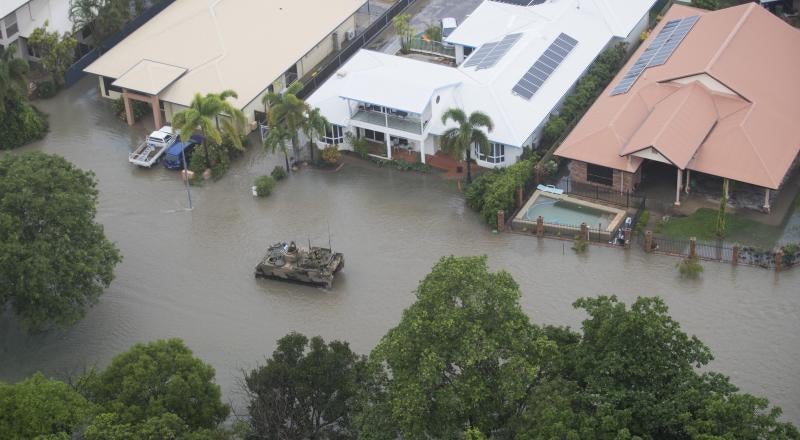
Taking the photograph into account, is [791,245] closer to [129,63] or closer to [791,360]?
[791,360]

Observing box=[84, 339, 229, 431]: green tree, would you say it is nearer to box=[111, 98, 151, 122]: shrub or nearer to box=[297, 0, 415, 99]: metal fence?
box=[111, 98, 151, 122]: shrub

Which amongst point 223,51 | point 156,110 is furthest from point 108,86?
point 223,51

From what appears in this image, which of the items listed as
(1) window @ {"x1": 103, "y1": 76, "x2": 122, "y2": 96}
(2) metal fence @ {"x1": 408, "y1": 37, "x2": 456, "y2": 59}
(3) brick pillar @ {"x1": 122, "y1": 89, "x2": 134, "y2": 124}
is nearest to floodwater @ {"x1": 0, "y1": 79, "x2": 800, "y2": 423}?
(3) brick pillar @ {"x1": 122, "y1": 89, "x2": 134, "y2": 124}

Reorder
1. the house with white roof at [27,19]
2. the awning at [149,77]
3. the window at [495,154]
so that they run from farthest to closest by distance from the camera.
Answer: the house with white roof at [27,19] → the awning at [149,77] → the window at [495,154]

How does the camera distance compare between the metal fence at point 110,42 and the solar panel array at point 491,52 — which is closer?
the solar panel array at point 491,52

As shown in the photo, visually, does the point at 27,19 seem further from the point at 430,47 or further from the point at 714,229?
the point at 714,229

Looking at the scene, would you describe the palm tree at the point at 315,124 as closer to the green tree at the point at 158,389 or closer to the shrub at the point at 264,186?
the shrub at the point at 264,186

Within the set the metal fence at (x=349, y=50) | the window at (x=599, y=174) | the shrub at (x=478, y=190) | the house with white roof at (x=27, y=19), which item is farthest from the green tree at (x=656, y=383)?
the house with white roof at (x=27, y=19)

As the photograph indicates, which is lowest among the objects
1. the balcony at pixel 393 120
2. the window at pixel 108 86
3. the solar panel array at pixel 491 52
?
the window at pixel 108 86
